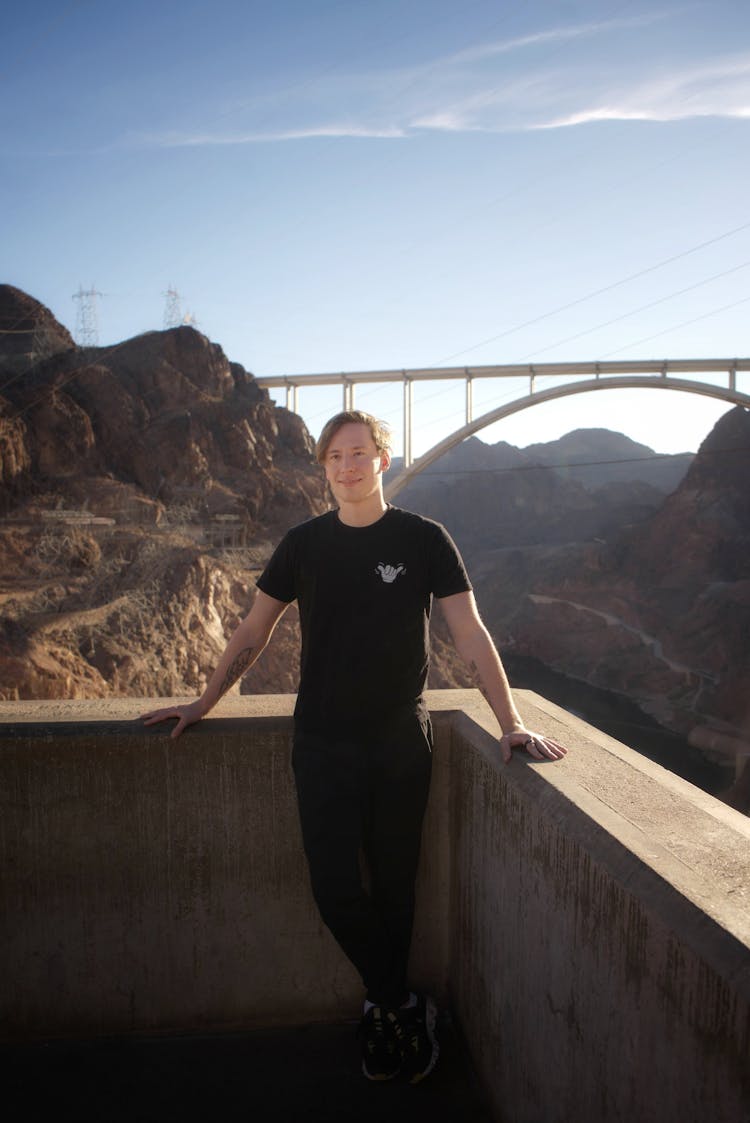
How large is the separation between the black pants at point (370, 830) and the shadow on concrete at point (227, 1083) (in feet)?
0.65

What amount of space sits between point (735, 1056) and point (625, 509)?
54392 millimetres

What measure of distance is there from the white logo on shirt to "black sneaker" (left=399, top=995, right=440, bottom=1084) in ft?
2.96

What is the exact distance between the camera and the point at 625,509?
52.6 metres

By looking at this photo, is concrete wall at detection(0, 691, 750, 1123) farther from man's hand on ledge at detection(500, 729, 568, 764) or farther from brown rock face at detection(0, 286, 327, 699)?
brown rock face at detection(0, 286, 327, 699)

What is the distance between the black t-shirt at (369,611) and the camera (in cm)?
165

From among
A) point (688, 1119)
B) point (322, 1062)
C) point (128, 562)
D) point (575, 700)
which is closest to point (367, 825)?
point (322, 1062)

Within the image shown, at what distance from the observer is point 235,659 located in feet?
6.09

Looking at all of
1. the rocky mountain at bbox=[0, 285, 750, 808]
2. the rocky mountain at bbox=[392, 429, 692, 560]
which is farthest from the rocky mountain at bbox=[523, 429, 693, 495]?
the rocky mountain at bbox=[0, 285, 750, 808]

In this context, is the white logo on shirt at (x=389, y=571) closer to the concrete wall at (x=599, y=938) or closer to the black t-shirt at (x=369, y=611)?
the black t-shirt at (x=369, y=611)

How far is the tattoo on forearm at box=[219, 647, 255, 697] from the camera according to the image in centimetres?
183

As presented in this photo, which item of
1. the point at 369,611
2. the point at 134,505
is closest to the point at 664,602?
the point at 134,505

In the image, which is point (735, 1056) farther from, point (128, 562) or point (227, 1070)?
point (128, 562)

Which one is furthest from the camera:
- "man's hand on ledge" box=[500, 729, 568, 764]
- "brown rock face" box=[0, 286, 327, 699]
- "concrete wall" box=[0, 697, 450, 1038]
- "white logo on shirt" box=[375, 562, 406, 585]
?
"brown rock face" box=[0, 286, 327, 699]

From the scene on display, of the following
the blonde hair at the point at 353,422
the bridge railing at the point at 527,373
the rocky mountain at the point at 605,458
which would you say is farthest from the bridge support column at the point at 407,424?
the rocky mountain at the point at 605,458
